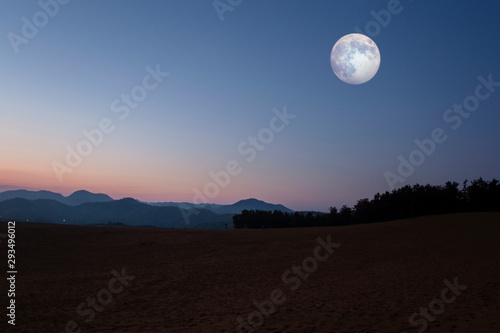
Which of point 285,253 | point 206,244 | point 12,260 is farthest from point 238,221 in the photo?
point 12,260

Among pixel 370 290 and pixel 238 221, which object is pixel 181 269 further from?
pixel 238 221

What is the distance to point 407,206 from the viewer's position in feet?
260

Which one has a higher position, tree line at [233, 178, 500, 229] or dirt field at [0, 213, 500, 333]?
tree line at [233, 178, 500, 229]

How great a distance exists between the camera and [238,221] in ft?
303

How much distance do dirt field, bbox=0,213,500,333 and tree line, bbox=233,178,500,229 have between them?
46.8 m

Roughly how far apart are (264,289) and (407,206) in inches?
2740

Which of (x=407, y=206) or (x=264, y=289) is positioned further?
(x=407, y=206)

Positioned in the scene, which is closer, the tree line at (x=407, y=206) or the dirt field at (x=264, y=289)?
the dirt field at (x=264, y=289)

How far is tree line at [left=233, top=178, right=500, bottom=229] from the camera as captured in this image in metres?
75.1

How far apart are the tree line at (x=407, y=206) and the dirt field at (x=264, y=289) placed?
154ft

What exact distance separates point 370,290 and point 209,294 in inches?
304

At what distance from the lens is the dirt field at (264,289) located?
1251cm

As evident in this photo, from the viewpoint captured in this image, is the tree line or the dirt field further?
the tree line

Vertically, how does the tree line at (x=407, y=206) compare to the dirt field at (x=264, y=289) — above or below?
above
